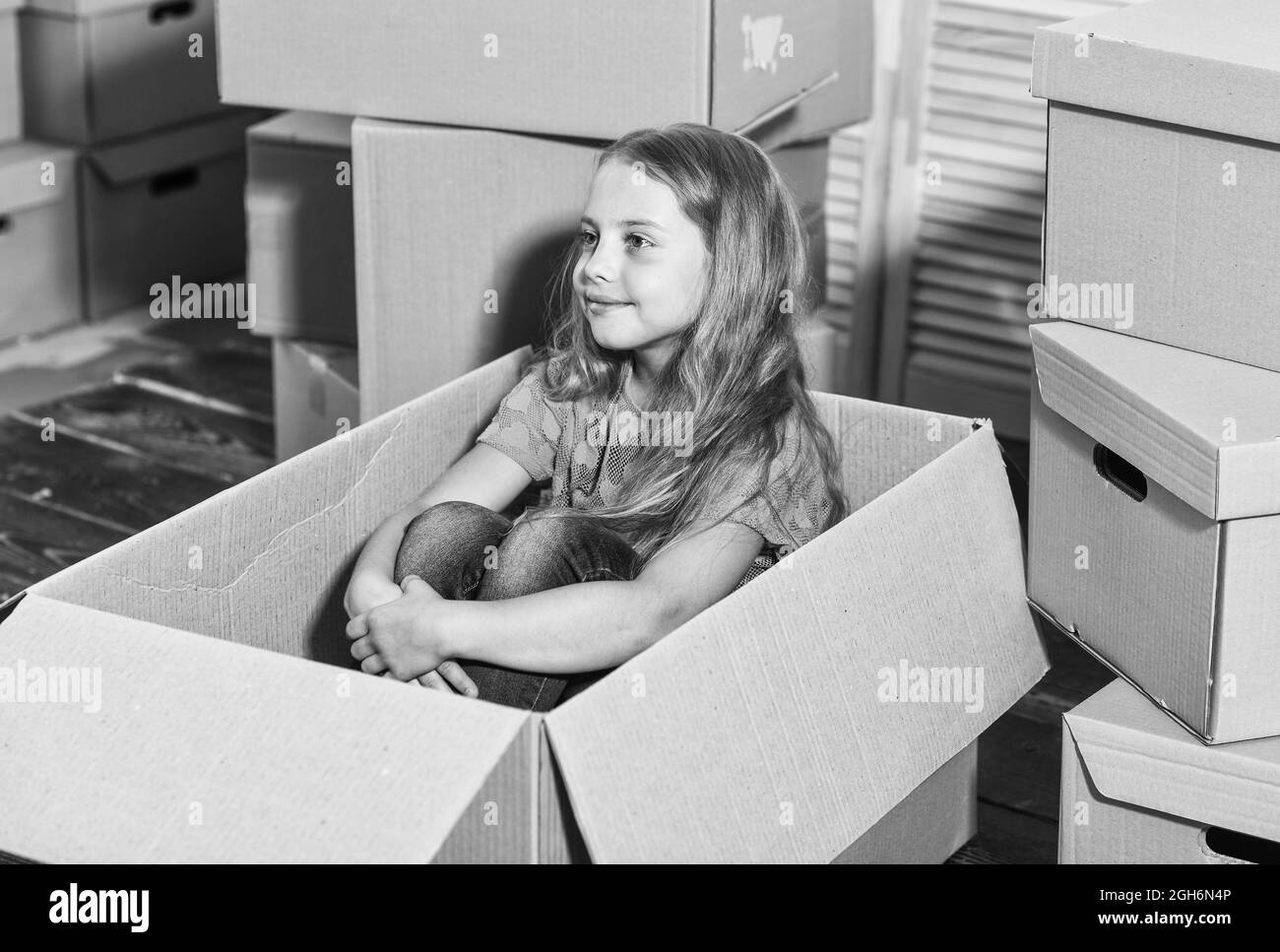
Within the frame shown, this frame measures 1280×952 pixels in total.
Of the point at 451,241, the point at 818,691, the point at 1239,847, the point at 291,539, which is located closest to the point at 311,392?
the point at 451,241

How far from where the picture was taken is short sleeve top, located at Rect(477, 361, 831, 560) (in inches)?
43.2

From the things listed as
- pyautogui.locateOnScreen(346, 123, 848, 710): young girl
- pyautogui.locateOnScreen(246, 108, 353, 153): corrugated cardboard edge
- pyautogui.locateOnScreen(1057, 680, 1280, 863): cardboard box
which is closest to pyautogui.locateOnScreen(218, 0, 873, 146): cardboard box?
pyautogui.locateOnScreen(346, 123, 848, 710): young girl

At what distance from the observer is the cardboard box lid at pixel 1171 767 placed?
38.5 inches

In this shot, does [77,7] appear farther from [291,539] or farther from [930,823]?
[930,823]

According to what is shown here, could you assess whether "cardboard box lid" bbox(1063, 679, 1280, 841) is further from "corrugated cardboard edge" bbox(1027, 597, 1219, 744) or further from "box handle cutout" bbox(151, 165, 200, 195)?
"box handle cutout" bbox(151, 165, 200, 195)

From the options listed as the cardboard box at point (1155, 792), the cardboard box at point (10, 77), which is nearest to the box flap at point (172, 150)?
the cardboard box at point (10, 77)

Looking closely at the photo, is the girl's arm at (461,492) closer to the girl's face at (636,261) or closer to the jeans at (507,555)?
the jeans at (507,555)

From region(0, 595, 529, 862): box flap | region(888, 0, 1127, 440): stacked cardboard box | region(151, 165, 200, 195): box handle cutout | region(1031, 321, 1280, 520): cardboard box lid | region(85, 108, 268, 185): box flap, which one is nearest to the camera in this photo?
region(0, 595, 529, 862): box flap

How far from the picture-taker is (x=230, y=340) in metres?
2.37

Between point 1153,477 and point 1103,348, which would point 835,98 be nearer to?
point 1103,348

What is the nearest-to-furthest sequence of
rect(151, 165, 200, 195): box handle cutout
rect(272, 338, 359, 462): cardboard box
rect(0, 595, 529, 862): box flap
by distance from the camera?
rect(0, 595, 529, 862): box flap → rect(272, 338, 359, 462): cardboard box → rect(151, 165, 200, 195): box handle cutout

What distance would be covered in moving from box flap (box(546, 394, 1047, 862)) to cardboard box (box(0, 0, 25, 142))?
1679mm

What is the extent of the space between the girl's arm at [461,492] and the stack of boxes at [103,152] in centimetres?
129
